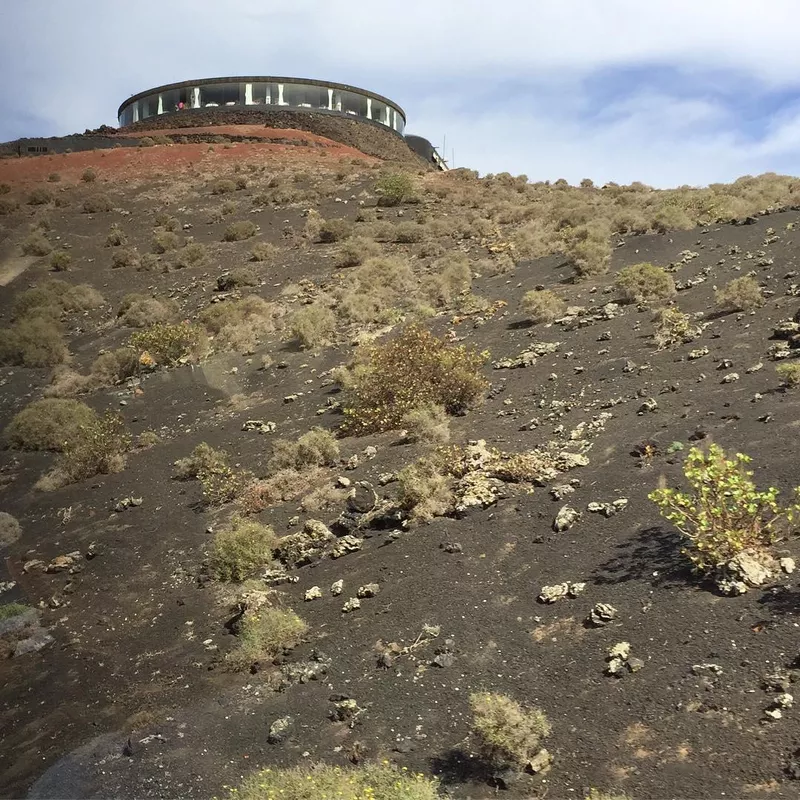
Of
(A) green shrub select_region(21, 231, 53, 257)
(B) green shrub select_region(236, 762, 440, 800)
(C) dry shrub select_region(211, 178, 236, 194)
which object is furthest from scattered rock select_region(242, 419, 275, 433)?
(C) dry shrub select_region(211, 178, 236, 194)

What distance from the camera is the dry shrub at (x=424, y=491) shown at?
345 inches

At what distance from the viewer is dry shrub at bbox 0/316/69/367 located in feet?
63.0

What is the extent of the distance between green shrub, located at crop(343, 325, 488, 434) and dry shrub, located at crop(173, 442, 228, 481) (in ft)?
7.47

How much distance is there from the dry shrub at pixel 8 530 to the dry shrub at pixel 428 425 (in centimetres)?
650

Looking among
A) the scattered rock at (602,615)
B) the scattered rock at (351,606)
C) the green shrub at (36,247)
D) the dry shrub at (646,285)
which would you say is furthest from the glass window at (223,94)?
the scattered rock at (602,615)

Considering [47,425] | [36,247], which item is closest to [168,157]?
[36,247]

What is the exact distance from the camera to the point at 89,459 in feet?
42.6

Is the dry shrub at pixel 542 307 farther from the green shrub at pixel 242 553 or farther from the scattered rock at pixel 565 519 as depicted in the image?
the green shrub at pixel 242 553

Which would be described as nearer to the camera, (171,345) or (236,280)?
(171,345)

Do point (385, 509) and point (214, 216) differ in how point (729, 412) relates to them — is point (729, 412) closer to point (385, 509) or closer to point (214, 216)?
point (385, 509)

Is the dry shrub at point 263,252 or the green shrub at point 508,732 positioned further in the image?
the dry shrub at point 263,252

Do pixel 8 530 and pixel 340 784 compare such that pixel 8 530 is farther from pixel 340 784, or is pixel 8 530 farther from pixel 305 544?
pixel 340 784

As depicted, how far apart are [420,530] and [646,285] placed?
952cm

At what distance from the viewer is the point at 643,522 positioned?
732cm
